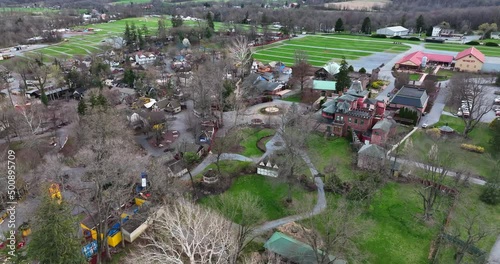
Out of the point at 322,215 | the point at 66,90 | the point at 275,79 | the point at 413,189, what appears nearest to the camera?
the point at 322,215

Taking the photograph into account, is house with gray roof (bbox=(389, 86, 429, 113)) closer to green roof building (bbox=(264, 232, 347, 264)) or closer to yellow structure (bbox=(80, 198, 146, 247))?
green roof building (bbox=(264, 232, 347, 264))

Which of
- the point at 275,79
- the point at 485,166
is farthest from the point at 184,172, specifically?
the point at 275,79

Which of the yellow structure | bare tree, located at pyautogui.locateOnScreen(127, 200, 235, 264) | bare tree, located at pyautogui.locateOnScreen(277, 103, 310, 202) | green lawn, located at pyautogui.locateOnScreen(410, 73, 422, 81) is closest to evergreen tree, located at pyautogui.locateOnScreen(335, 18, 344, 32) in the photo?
green lawn, located at pyautogui.locateOnScreen(410, 73, 422, 81)

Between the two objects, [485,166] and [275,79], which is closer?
[485,166]

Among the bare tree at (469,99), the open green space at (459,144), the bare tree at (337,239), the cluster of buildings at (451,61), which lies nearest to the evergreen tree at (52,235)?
the bare tree at (337,239)

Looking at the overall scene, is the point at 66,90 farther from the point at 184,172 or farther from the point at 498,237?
the point at 498,237

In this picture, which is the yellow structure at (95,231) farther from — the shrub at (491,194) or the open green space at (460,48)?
the open green space at (460,48)
